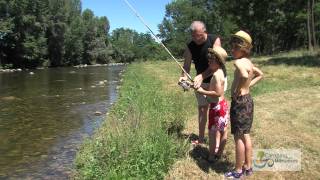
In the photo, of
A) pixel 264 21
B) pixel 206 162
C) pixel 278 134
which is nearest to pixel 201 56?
pixel 206 162

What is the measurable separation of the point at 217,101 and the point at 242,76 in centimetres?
85

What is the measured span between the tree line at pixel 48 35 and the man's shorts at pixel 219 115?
6202cm

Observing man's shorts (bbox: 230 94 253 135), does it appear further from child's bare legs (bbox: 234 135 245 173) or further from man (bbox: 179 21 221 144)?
man (bbox: 179 21 221 144)

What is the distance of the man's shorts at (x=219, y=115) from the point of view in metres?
7.39

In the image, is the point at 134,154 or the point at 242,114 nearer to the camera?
the point at 242,114

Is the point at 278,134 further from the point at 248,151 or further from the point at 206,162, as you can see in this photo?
the point at 248,151

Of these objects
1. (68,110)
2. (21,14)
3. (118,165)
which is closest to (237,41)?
(118,165)

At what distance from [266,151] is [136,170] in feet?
7.20

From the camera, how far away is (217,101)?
7.40m

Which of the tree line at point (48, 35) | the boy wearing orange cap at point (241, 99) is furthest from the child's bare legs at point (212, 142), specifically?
the tree line at point (48, 35)

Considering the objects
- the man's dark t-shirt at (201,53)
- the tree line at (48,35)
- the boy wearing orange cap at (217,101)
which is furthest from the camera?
the tree line at (48,35)

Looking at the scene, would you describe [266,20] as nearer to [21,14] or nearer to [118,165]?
[21,14]

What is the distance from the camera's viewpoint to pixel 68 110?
56.1ft

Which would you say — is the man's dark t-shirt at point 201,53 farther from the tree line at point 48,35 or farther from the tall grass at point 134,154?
the tree line at point 48,35
